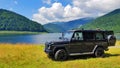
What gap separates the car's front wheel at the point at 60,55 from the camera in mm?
19766

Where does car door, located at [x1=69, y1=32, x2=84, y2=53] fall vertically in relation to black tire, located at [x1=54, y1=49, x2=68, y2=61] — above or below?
above

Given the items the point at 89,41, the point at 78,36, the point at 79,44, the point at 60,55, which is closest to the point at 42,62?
the point at 60,55

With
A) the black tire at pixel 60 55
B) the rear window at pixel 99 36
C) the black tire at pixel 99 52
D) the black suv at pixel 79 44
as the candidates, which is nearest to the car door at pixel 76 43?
the black suv at pixel 79 44

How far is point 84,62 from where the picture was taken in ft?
62.1

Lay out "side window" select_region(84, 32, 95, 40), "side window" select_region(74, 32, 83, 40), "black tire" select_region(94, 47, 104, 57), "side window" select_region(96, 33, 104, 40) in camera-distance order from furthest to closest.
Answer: "side window" select_region(96, 33, 104, 40), "black tire" select_region(94, 47, 104, 57), "side window" select_region(84, 32, 95, 40), "side window" select_region(74, 32, 83, 40)

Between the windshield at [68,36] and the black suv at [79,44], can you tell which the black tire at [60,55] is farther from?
the windshield at [68,36]

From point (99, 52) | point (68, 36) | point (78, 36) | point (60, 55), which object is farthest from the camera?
point (99, 52)

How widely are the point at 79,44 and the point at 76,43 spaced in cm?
35

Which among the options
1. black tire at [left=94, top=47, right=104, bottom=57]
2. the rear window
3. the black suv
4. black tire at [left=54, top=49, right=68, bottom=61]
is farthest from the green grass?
the rear window

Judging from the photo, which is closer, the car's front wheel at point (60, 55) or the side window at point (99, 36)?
the car's front wheel at point (60, 55)

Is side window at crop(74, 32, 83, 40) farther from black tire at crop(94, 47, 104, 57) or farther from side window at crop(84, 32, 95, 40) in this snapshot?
black tire at crop(94, 47, 104, 57)

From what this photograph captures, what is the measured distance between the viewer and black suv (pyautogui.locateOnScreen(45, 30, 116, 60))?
782 inches

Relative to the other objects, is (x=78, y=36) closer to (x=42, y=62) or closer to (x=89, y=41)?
(x=89, y=41)

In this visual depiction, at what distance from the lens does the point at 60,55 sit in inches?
786
